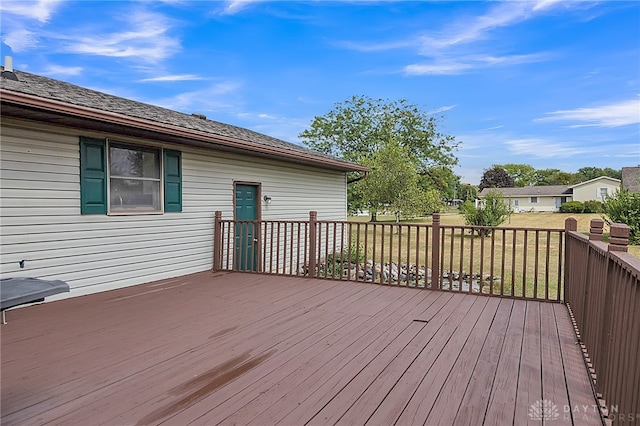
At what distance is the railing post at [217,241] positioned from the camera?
633cm

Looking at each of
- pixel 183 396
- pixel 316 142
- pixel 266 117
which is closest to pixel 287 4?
pixel 183 396

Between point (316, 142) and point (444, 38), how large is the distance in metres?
14.1

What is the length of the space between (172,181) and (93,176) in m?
1.18

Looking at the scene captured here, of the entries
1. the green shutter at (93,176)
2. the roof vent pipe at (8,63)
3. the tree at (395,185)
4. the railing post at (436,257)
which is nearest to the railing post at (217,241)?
the green shutter at (93,176)

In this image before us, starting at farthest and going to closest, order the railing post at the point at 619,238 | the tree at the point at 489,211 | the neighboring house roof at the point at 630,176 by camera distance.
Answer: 1. the neighboring house roof at the point at 630,176
2. the tree at the point at 489,211
3. the railing post at the point at 619,238

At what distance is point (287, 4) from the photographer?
9.26 m

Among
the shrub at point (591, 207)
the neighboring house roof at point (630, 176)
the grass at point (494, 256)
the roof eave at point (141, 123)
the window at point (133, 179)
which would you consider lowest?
the grass at point (494, 256)

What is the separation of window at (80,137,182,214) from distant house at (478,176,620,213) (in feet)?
114

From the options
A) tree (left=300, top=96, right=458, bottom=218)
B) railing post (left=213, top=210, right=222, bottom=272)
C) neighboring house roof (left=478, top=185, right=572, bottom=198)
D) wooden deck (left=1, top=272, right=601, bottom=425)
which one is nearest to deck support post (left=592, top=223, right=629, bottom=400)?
wooden deck (left=1, top=272, right=601, bottom=425)

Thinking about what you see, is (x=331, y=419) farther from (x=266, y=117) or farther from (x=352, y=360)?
(x=266, y=117)

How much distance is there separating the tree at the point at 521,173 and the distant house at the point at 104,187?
61650 millimetres

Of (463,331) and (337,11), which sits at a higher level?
(337,11)

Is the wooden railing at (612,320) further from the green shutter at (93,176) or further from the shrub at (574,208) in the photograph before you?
the shrub at (574,208)

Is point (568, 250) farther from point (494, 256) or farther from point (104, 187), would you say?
point (494, 256)
